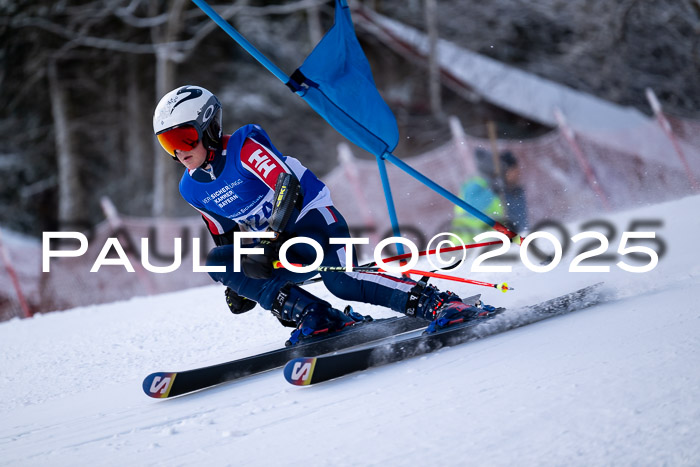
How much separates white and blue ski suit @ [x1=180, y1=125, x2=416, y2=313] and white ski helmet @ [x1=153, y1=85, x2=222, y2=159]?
12cm

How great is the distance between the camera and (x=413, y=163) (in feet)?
39.2

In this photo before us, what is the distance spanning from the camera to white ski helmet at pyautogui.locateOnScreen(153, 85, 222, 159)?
3336 millimetres

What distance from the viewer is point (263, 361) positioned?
3.34 metres

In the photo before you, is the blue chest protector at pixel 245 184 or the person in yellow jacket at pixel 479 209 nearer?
the blue chest protector at pixel 245 184

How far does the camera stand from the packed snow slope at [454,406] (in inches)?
67.0

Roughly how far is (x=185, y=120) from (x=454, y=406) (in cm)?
199

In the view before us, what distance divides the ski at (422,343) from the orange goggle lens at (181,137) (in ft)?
3.90

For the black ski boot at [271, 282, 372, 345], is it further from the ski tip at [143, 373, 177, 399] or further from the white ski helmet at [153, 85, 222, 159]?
the white ski helmet at [153, 85, 222, 159]

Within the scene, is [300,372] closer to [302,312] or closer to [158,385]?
[158,385]

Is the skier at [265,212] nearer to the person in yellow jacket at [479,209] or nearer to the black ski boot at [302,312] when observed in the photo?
the black ski boot at [302,312]

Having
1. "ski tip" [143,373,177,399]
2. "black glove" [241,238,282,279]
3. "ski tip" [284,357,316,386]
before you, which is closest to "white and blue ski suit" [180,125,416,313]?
"black glove" [241,238,282,279]

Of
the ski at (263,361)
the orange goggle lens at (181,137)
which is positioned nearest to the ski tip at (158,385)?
the ski at (263,361)

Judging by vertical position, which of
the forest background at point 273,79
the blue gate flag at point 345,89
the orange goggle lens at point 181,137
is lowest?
the forest background at point 273,79

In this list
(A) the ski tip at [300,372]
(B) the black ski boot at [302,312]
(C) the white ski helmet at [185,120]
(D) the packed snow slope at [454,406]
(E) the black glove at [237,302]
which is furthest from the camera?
(E) the black glove at [237,302]
